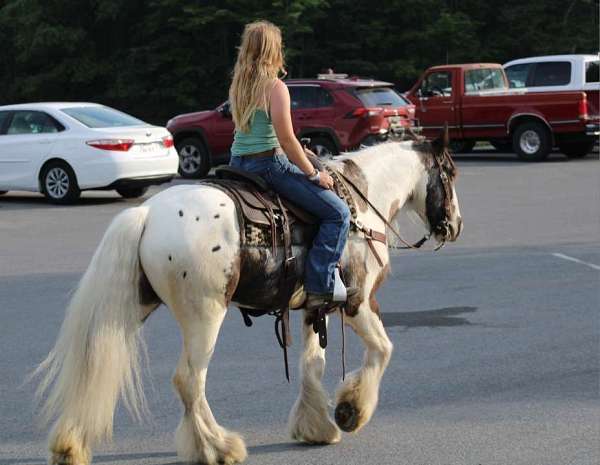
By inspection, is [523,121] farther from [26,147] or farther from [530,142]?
[26,147]

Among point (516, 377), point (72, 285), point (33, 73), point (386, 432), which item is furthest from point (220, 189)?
point (33, 73)

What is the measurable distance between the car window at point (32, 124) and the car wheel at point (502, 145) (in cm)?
1196

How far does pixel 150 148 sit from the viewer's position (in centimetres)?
1962

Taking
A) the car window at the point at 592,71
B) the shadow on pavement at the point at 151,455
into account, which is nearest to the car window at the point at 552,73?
the car window at the point at 592,71

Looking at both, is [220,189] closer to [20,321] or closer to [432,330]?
[432,330]

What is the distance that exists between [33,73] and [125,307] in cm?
4310

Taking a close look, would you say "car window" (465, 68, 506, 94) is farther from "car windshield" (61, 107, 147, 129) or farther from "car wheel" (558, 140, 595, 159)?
"car windshield" (61, 107, 147, 129)

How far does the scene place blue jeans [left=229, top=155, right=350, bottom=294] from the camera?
632cm

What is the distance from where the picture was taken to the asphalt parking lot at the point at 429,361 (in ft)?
21.0

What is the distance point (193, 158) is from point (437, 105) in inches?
242

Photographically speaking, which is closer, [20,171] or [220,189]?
[220,189]

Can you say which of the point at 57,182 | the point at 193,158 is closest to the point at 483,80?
the point at 193,158

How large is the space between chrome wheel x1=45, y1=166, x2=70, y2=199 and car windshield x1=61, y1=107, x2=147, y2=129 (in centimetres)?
89

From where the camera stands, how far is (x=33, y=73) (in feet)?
155
